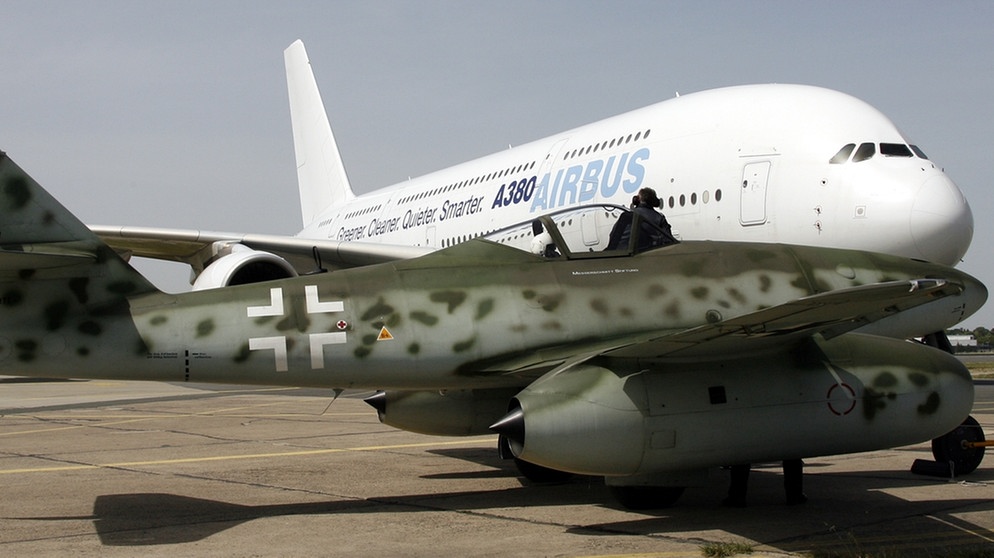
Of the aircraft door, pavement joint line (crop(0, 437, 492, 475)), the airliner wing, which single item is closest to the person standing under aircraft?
the aircraft door

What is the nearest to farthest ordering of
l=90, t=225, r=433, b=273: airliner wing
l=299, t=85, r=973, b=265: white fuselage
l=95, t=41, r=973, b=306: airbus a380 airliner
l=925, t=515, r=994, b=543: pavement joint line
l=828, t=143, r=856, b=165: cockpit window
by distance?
l=925, t=515, r=994, b=543: pavement joint line < l=299, t=85, r=973, b=265: white fuselage < l=95, t=41, r=973, b=306: airbus a380 airliner < l=828, t=143, r=856, b=165: cockpit window < l=90, t=225, r=433, b=273: airliner wing

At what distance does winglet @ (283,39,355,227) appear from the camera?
34.4 meters

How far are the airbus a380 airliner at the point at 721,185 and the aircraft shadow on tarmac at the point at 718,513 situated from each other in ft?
10.9

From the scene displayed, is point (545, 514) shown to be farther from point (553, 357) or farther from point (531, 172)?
point (531, 172)

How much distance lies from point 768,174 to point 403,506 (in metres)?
6.79

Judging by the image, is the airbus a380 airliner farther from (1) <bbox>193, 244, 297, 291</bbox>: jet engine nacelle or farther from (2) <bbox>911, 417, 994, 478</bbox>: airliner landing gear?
(2) <bbox>911, 417, 994, 478</bbox>: airliner landing gear

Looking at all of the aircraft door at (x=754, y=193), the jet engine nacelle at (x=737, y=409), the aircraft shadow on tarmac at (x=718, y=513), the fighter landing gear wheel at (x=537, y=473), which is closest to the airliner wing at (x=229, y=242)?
the aircraft door at (x=754, y=193)

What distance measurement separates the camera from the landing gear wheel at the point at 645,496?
784cm

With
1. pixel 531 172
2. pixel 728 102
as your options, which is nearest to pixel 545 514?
pixel 728 102

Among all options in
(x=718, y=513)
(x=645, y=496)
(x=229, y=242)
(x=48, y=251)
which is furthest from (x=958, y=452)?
(x=229, y=242)

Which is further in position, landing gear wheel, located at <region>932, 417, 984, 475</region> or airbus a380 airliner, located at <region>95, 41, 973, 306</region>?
airbus a380 airliner, located at <region>95, 41, 973, 306</region>

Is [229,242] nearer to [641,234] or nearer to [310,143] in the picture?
[641,234]

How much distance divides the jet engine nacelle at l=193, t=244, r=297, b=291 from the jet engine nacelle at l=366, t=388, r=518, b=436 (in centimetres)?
661

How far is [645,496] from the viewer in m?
7.89
